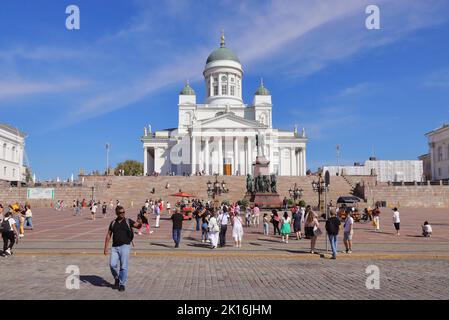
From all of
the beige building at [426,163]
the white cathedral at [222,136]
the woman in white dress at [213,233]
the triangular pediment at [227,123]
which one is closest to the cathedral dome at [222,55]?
the white cathedral at [222,136]

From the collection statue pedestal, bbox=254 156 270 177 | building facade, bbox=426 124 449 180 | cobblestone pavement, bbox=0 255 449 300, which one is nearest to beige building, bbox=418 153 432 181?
building facade, bbox=426 124 449 180

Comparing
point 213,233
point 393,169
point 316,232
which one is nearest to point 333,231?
point 316,232

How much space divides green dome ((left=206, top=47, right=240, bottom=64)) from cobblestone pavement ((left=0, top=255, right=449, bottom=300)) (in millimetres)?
83133

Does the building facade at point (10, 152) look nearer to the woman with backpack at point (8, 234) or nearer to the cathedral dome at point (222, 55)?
the cathedral dome at point (222, 55)

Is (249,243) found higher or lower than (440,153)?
lower

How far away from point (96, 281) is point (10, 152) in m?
81.0

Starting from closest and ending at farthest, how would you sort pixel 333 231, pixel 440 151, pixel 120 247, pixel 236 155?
pixel 120 247, pixel 333 231, pixel 236 155, pixel 440 151

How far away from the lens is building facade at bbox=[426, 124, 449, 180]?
8012 cm

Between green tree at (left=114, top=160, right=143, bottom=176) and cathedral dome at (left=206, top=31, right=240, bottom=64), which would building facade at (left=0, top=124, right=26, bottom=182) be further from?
cathedral dome at (left=206, top=31, right=240, bottom=64)

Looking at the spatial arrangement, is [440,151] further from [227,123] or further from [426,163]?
[227,123]

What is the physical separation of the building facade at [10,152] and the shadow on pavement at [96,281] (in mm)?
76068

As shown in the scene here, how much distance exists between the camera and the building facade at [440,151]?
263 feet

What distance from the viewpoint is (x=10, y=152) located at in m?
80.1
